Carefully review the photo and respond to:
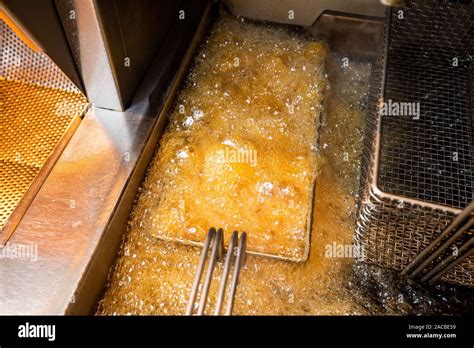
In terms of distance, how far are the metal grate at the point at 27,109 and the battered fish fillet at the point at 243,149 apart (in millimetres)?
505

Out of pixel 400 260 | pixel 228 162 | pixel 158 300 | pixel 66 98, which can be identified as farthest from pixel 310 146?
pixel 66 98

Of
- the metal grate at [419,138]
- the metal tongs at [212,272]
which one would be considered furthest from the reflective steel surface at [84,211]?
the metal grate at [419,138]

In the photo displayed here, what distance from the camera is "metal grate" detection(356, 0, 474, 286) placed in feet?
5.12

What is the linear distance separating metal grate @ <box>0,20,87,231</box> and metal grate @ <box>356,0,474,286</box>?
1.49 metres

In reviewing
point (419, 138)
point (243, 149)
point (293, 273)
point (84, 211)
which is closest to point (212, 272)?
point (293, 273)

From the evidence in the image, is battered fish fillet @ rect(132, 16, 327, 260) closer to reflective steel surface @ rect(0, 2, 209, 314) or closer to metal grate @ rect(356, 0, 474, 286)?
reflective steel surface @ rect(0, 2, 209, 314)

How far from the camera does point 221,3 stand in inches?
101

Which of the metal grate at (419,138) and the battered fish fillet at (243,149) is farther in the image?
the battered fish fillet at (243,149)

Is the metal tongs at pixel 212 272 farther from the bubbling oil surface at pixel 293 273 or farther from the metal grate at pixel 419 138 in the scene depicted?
the metal grate at pixel 419 138

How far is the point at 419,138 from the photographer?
5.94ft

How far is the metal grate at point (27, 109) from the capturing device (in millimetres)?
1834

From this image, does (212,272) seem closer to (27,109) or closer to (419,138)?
(419,138)

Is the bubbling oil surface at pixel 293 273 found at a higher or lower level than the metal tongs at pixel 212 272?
lower
